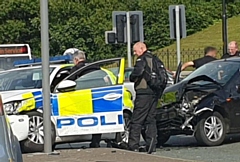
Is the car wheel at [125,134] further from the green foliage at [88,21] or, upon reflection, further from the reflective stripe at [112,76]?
the green foliage at [88,21]

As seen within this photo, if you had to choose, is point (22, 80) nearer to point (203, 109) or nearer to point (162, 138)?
point (162, 138)

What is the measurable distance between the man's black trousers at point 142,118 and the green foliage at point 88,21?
40.4m

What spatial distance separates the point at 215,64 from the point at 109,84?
2.48 metres

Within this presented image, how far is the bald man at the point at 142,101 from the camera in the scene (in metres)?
10.5

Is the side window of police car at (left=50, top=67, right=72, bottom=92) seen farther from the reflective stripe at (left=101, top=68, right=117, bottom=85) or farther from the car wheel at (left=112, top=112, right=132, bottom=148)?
the car wheel at (left=112, top=112, right=132, bottom=148)

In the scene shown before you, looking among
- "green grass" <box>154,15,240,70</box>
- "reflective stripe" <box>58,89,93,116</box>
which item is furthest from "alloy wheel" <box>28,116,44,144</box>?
"green grass" <box>154,15,240,70</box>

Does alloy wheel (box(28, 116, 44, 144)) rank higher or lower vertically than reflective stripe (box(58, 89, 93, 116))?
lower

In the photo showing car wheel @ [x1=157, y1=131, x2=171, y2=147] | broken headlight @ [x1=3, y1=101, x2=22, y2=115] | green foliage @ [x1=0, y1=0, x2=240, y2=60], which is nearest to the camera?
broken headlight @ [x1=3, y1=101, x2=22, y2=115]

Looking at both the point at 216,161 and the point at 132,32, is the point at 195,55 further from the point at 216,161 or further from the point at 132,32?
the point at 216,161

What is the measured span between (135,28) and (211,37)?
3254 centimetres

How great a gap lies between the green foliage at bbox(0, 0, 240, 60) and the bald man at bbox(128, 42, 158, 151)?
40.4 metres

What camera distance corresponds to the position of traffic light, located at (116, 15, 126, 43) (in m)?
17.5

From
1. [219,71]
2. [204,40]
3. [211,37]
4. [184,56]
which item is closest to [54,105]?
[219,71]

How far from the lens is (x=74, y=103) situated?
11070mm
